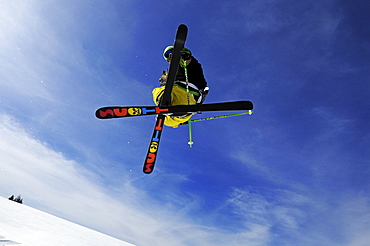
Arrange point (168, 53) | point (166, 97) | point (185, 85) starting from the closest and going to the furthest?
point (166, 97), point (168, 53), point (185, 85)

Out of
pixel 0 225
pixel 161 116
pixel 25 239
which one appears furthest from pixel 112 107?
pixel 0 225

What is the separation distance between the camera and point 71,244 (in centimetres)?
519

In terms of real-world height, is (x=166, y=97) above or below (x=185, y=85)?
below

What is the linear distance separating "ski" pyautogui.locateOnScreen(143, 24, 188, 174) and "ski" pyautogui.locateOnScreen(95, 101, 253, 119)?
0.20m

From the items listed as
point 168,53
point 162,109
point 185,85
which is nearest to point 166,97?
point 162,109

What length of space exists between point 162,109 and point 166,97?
29cm

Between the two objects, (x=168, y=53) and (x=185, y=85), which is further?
(x=185, y=85)

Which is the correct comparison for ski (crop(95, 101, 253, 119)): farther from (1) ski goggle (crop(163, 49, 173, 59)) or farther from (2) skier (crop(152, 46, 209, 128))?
(1) ski goggle (crop(163, 49, 173, 59))

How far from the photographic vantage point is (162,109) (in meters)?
5.09

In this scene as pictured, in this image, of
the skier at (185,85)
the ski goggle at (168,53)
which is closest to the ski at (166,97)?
the skier at (185,85)

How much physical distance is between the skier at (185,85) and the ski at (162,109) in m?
0.26

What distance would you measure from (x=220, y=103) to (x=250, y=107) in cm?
75

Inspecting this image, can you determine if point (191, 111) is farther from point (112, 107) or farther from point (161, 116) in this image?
point (112, 107)

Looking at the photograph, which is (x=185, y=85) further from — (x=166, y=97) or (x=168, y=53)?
Result: (x=168, y=53)
